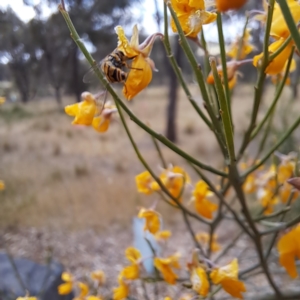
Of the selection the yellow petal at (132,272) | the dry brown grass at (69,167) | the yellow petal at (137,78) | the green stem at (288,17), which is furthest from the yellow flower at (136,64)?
the dry brown grass at (69,167)

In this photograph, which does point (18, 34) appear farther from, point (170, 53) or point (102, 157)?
point (102, 157)

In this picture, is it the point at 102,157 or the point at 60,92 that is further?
the point at 102,157

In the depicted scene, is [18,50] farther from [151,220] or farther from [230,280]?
[230,280]

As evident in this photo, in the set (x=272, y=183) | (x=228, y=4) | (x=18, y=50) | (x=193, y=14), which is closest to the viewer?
(x=228, y=4)

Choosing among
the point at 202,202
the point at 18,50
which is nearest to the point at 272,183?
the point at 202,202

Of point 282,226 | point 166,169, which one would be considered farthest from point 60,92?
point 282,226

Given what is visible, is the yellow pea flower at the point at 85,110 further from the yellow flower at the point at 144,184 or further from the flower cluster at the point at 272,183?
the flower cluster at the point at 272,183

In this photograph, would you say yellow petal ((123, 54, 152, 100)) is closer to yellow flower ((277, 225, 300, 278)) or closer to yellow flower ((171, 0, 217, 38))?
yellow flower ((171, 0, 217, 38))
